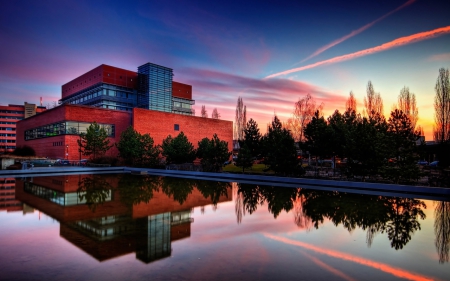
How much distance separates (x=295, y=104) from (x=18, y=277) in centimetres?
4200

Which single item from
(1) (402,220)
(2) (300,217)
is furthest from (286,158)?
(1) (402,220)

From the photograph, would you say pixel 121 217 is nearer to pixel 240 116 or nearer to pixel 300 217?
pixel 300 217

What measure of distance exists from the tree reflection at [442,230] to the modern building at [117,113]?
4171cm

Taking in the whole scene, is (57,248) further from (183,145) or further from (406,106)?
(406,106)

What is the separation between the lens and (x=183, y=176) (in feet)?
101

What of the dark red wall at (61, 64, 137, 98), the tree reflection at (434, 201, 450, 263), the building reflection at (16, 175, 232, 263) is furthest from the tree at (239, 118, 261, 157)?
the dark red wall at (61, 64, 137, 98)

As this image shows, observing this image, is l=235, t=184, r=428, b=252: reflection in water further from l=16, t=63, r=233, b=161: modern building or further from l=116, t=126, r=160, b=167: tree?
l=16, t=63, r=233, b=161: modern building

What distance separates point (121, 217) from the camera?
11.1 m

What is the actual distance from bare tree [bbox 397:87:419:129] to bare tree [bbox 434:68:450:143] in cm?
394

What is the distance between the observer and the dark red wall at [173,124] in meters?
47.3

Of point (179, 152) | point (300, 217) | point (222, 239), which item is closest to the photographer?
point (222, 239)

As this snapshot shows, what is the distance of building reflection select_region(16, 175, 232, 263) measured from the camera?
7.69 metres

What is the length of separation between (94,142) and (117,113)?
830 cm

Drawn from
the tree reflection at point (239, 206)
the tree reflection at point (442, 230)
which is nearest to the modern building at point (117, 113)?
the tree reflection at point (239, 206)
